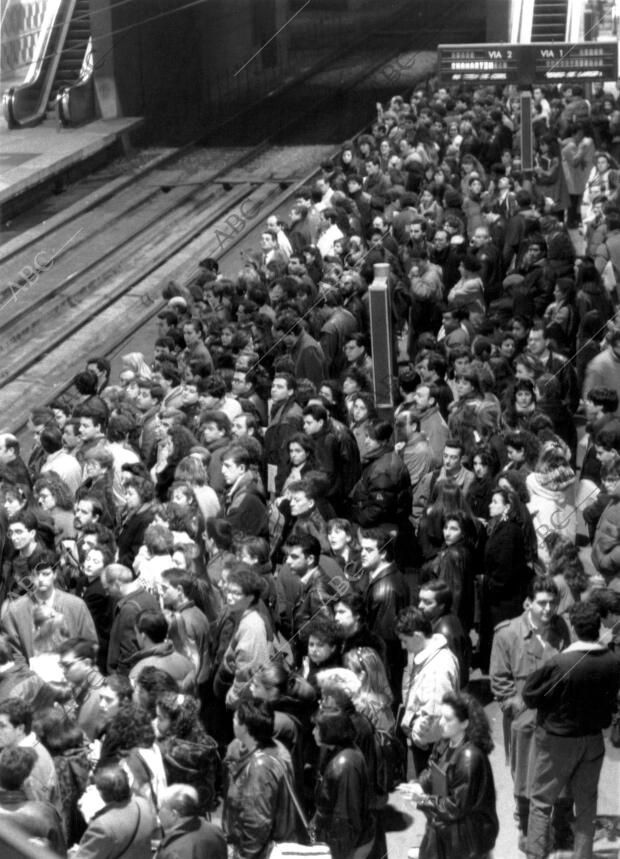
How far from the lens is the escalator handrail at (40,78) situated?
1039 inches

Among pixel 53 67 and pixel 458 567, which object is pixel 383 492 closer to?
pixel 458 567

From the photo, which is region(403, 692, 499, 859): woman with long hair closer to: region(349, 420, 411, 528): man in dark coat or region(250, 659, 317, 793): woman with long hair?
region(250, 659, 317, 793): woman with long hair

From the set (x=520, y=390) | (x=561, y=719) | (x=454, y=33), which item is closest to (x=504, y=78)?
(x=520, y=390)

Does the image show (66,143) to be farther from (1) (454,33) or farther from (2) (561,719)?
(2) (561,719)

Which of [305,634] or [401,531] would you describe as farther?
[401,531]

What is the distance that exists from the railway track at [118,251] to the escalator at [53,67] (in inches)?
87.3

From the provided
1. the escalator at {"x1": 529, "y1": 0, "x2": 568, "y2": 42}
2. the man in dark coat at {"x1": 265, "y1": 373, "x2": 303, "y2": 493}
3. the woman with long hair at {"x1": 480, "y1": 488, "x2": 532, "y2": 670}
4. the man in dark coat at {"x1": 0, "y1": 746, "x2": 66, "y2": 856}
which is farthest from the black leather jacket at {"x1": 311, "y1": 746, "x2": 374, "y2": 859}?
the escalator at {"x1": 529, "y1": 0, "x2": 568, "y2": 42}

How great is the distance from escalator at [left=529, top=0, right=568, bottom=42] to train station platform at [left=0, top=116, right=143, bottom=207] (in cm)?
647

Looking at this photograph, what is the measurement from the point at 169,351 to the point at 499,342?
8.36ft

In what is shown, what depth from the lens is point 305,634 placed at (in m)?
7.69

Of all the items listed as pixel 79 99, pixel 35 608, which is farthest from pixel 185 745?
pixel 79 99

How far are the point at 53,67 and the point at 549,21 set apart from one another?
787 centimetres

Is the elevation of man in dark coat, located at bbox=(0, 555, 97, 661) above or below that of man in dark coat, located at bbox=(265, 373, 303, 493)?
above

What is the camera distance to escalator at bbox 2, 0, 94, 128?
2653 cm
